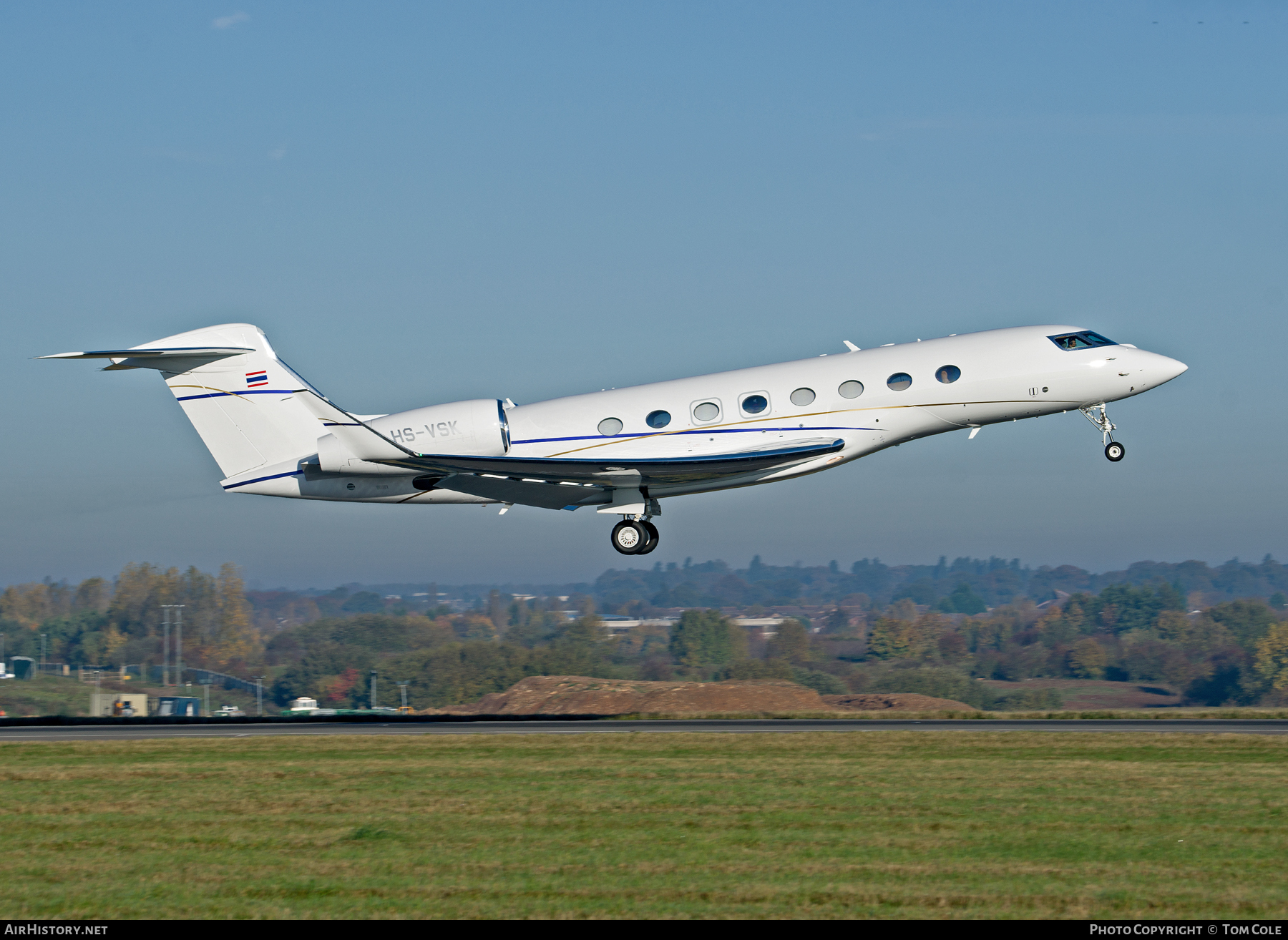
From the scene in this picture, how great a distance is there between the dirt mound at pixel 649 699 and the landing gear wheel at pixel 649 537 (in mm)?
4351

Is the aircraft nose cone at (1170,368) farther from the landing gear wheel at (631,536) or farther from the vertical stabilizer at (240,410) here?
the vertical stabilizer at (240,410)

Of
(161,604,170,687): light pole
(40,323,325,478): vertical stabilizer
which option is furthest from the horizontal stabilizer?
(161,604,170,687): light pole

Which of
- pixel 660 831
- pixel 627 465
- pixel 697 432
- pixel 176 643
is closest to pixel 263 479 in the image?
pixel 627 465

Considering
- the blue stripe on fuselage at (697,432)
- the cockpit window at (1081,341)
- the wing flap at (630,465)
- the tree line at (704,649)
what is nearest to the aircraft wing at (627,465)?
the wing flap at (630,465)

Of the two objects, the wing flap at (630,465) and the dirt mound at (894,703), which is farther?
the dirt mound at (894,703)

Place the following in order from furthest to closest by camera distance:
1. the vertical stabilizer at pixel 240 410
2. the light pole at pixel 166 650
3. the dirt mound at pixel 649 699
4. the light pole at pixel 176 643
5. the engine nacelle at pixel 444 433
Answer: the light pole at pixel 176 643
the light pole at pixel 166 650
the dirt mound at pixel 649 699
the vertical stabilizer at pixel 240 410
the engine nacelle at pixel 444 433

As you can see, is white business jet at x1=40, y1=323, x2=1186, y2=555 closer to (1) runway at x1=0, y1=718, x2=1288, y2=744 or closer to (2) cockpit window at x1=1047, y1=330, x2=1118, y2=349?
(2) cockpit window at x1=1047, y1=330, x2=1118, y2=349

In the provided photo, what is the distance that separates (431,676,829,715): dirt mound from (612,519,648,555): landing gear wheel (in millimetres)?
4444

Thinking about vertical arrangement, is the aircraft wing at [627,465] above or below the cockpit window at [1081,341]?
below

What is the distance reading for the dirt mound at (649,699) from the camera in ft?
137

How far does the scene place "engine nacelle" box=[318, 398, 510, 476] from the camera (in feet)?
84.9

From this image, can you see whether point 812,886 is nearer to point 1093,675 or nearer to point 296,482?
point 296,482

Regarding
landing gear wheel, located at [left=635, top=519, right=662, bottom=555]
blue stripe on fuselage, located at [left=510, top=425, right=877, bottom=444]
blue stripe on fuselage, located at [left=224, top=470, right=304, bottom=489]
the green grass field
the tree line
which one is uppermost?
blue stripe on fuselage, located at [left=510, top=425, right=877, bottom=444]

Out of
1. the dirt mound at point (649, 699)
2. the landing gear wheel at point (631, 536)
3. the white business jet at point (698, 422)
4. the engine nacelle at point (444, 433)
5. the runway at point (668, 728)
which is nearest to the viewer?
the runway at point (668, 728)
